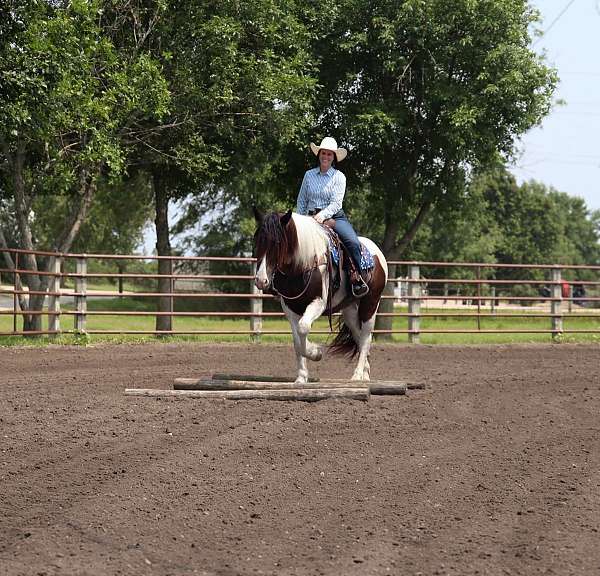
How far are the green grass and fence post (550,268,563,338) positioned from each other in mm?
245

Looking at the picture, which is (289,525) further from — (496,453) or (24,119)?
(24,119)

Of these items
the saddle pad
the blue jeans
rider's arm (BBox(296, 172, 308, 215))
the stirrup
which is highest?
rider's arm (BBox(296, 172, 308, 215))

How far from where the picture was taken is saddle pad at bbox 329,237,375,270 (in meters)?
9.49

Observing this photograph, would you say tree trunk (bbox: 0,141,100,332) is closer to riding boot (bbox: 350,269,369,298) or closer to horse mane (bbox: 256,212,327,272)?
riding boot (bbox: 350,269,369,298)

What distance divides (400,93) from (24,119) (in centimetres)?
1134

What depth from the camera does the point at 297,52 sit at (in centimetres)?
2086

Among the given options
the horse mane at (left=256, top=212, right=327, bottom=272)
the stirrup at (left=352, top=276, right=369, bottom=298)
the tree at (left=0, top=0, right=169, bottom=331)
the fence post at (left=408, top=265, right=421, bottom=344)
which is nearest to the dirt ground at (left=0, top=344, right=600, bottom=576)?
the stirrup at (left=352, top=276, right=369, bottom=298)

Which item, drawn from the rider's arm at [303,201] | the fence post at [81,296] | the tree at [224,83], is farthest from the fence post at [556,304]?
the rider's arm at [303,201]

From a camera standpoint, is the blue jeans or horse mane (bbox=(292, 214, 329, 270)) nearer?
horse mane (bbox=(292, 214, 329, 270))

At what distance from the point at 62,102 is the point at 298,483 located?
11.9 m

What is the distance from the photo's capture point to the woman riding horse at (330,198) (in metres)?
9.57

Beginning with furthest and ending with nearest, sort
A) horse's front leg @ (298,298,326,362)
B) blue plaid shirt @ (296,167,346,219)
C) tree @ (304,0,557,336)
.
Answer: tree @ (304,0,557,336) < blue plaid shirt @ (296,167,346,219) < horse's front leg @ (298,298,326,362)

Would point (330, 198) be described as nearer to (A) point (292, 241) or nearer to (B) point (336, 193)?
(B) point (336, 193)

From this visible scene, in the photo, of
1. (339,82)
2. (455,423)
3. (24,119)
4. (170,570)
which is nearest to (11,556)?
(170,570)
